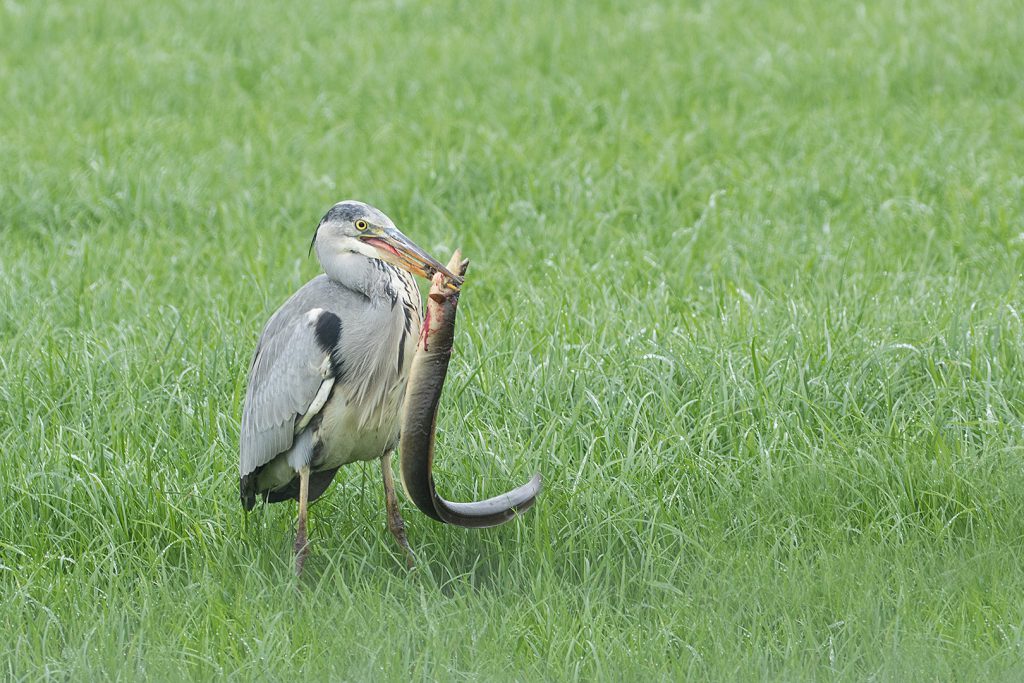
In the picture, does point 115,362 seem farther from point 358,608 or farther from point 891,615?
point 891,615

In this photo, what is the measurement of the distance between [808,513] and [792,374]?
0.74 meters

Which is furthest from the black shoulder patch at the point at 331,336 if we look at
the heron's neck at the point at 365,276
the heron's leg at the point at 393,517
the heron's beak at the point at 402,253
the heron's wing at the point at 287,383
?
the heron's leg at the point at 393,517

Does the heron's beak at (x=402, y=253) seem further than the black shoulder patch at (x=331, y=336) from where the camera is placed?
No

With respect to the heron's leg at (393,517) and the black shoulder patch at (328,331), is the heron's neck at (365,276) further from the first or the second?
the heron's leg at (393,517)

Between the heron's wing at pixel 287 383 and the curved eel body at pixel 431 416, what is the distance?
1.20 ft

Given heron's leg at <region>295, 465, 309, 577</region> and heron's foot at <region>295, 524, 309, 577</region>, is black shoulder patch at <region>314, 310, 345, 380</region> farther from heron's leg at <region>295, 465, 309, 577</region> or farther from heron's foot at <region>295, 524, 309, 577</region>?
heron's foot at <region>295, 524, 309, 577</region>

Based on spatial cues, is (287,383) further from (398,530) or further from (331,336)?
(398,530)

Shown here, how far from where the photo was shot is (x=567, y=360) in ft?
16.0

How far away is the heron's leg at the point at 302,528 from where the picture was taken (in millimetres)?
3879

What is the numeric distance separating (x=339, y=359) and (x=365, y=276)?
251mm

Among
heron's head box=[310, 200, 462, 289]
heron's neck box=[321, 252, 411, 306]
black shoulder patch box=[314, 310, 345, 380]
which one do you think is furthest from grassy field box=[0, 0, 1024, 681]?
heron's head box=[310, 200, 462, 289]

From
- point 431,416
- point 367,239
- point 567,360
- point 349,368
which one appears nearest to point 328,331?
point 349,368

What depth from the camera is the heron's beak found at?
352cm

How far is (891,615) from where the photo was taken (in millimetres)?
3619
